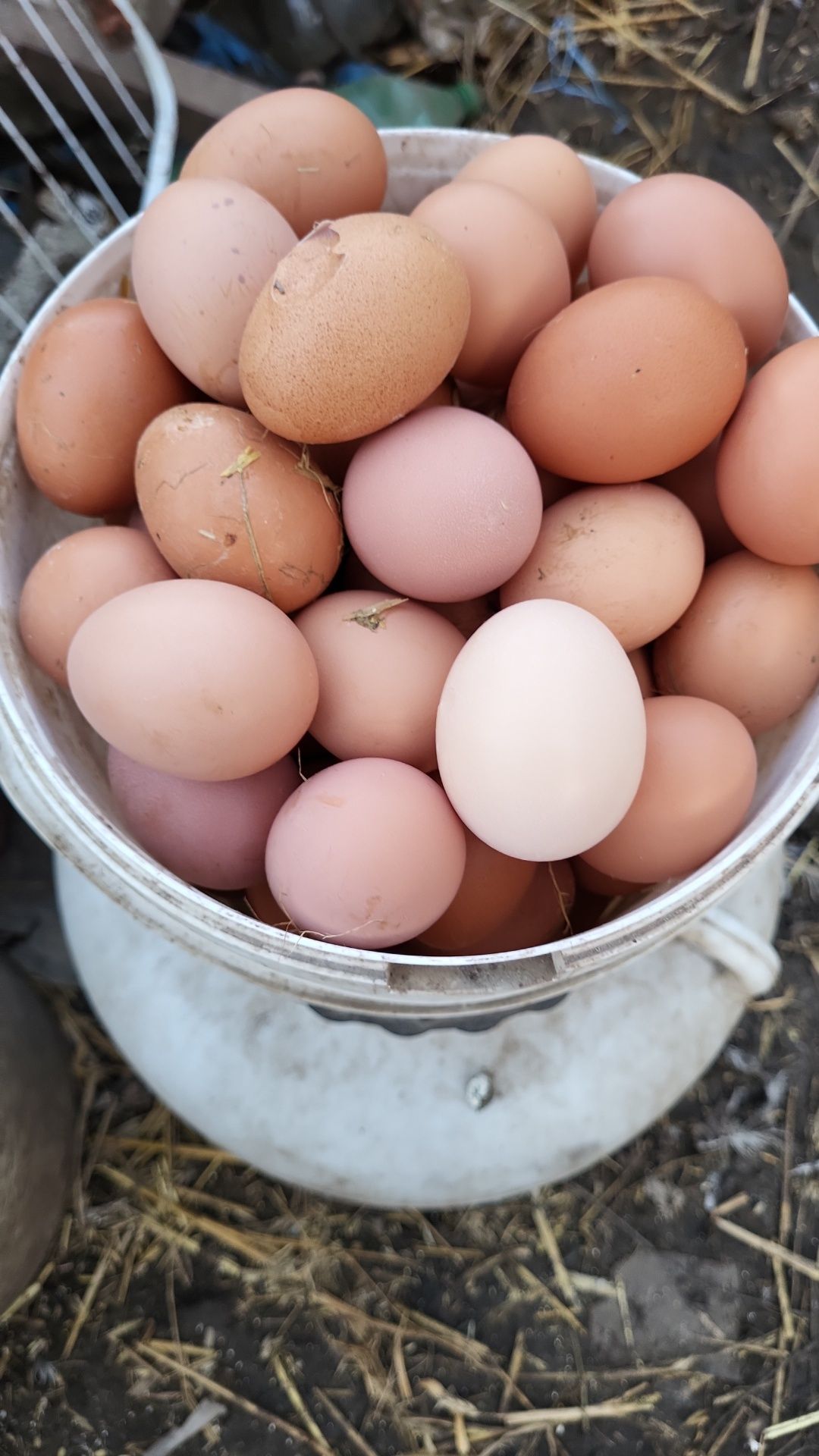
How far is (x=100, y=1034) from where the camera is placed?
1149 mm

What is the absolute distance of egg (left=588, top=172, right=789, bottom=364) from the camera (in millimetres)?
692

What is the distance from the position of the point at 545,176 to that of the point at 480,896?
532 mm

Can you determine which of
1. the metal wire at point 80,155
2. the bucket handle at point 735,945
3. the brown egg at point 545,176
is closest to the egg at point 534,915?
the bucket handle at point 735,945

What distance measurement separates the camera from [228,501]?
613mm

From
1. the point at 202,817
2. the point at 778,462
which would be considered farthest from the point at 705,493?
the point at 202,817

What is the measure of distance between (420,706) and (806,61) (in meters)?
1.33

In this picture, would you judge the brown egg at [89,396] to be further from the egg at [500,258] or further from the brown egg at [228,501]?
the egg at [500,258]

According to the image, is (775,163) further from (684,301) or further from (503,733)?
(503,733)

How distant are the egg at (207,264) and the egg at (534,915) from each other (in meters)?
0.42

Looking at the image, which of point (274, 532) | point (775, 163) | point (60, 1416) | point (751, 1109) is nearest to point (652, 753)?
point (274, 532)

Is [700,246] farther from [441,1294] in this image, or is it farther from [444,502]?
[441,1294]

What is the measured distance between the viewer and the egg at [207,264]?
631 mm

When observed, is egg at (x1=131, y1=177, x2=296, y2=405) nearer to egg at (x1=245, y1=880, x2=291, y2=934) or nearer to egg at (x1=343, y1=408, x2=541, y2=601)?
egg at (x1=343, y1=408, x2=541, y2=601)

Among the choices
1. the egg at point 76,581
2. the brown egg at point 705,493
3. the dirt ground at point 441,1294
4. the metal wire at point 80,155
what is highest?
the metal wire at point 80,155
